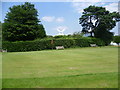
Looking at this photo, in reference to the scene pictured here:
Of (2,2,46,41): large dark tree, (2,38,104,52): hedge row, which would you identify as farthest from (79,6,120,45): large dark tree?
(2,2,46,41): large dark tree

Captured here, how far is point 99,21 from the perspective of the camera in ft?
62.2

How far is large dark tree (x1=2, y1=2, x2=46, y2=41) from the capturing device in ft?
54.0

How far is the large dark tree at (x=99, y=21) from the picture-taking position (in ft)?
61.0

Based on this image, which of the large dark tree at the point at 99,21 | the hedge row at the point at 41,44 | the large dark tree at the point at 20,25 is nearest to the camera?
the hedge row at the point at 41,44

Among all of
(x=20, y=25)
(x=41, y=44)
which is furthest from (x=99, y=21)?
(x=20, y=25)

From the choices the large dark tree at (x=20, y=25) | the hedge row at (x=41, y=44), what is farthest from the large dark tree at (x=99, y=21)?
the large dark tree at (x=20, y=25)

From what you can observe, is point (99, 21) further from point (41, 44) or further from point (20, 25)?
point (20, 25)

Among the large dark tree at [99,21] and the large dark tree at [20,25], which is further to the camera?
the large dark tree at [99,21]

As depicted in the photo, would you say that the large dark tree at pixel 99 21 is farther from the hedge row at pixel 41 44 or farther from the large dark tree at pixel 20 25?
the large dark tree at pixel 20 25

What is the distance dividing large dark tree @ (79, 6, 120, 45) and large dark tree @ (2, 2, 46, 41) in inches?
301

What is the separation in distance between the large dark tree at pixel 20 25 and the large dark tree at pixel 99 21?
7.64 meters

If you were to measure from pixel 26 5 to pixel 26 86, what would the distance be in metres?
17.9

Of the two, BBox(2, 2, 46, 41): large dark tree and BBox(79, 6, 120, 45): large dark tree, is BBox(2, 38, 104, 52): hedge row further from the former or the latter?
BBox(79, 6, 120, 45): large dark tree

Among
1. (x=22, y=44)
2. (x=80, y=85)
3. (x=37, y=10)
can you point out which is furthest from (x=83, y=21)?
(x=80, y=85)
